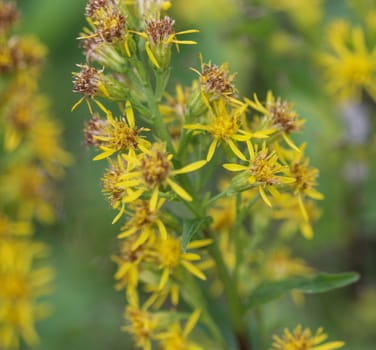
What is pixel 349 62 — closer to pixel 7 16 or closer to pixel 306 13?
pixel 306 13

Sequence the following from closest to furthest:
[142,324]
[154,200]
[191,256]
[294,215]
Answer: [154,200] → [191,256] → [142,324] → [294,215]

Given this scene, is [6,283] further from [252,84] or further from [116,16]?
[252,84]

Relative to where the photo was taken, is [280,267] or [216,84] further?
[280,267]

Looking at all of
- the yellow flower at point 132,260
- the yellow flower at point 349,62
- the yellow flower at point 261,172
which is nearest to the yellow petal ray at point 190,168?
the yellow flower at point 261,172

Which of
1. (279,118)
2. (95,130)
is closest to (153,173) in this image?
(95,130)

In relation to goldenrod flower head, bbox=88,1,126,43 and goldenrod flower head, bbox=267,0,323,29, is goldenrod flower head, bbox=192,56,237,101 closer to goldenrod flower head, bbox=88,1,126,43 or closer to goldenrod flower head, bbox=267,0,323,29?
goldenrod flower head, bbox=88,1,126,43

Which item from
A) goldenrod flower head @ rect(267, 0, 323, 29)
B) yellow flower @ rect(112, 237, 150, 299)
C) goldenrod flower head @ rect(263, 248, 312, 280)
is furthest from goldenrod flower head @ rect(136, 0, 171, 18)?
goldenrod flower head @ rect(267, 0, 323, 29)

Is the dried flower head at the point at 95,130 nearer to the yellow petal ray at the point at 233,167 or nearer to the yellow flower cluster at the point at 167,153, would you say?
the yellow flower cluster at the point at 167,153

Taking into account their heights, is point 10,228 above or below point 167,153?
above
